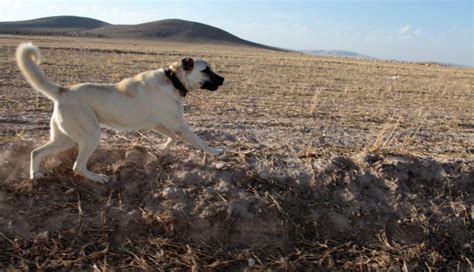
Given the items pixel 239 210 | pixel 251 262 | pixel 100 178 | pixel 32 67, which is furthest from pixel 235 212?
pixel 32 67

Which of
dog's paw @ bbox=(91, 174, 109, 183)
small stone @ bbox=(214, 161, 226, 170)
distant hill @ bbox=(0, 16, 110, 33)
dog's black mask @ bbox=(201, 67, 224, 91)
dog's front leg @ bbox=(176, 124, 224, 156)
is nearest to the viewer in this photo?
dog's paw @ bbox=(91, 174, 109, 183)

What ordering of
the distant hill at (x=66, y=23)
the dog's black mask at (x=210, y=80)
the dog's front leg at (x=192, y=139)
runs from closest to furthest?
the dog's front leg at (x=192, y=139) < the dog's black mask at (x=210, y=80) < the distant hill at (x=66, y=23)

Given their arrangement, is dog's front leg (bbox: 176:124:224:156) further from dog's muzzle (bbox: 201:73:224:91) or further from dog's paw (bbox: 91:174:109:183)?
dog's paw (bbox: 91:174:109:183)

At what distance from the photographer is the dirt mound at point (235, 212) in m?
4.85

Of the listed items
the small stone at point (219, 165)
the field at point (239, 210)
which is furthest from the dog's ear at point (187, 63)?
the small stone at point (219, 165)

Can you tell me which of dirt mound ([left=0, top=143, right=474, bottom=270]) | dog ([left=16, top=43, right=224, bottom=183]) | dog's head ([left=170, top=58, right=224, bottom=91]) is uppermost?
dog's head ([left=170, top=58, right=224, bottom=91])

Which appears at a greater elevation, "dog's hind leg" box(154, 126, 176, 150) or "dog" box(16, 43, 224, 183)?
"dog" box(16, 43, 224, 183)

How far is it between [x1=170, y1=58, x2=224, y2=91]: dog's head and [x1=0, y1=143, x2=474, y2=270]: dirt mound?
3.01ft

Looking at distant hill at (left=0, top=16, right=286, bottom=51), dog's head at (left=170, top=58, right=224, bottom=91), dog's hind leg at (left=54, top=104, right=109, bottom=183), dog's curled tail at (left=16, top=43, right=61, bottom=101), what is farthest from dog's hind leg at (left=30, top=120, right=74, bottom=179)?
distant hill at (left=0, top=16, right=286, bottom=51)

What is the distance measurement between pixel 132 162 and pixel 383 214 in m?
3.07

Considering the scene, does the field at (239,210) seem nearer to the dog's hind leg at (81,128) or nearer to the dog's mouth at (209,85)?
the dog's hind leg at (81,128)

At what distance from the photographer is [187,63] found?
19.3 ft

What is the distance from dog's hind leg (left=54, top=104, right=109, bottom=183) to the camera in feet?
16.4

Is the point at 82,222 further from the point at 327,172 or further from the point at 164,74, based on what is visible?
the point at 327,172
